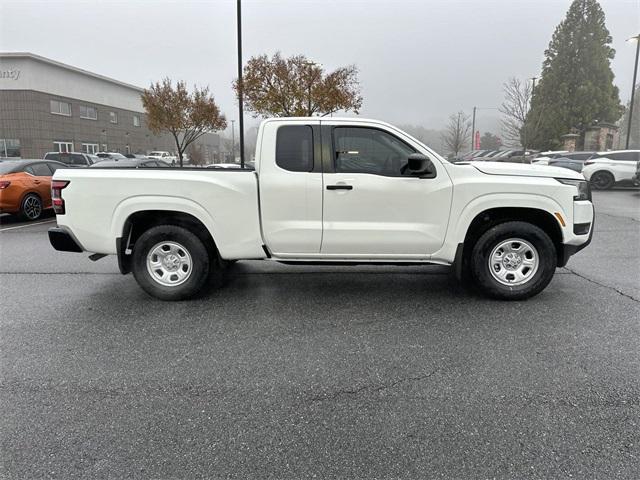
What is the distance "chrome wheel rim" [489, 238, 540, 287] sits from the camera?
4625 millimetres

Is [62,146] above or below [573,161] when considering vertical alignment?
above

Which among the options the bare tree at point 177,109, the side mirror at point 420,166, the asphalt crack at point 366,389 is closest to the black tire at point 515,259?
the side mirror at point 420,166

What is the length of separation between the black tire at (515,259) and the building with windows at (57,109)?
38.0 meters

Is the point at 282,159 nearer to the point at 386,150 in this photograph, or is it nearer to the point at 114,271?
the point at 386,150

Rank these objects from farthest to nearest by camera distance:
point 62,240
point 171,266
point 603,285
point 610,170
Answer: point 610,170 → point 603,285 → point 171,266 → point 62,240

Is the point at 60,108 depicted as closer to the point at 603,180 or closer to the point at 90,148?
the point at 90,148

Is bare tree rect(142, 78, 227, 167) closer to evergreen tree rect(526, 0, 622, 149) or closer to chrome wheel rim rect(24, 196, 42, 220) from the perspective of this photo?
chrome wheel rim rect(24, 196, 42, 220)

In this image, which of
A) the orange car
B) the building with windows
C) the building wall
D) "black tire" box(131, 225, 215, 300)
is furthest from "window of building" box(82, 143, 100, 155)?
"black tire" box(131, 225, 215, 300)

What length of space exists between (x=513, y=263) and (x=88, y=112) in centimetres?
5579

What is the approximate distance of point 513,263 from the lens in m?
4.68

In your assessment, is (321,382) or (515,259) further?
(515,259)

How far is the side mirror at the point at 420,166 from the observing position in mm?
4254

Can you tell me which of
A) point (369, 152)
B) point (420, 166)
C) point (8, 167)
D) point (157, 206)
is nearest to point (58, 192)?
point (157, 206)

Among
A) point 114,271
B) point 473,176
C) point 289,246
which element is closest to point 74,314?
point 114,271
